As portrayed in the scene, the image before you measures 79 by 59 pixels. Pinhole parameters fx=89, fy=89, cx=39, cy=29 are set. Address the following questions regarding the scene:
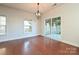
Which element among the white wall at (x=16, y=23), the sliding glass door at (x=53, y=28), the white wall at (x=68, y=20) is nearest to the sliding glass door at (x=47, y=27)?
the sliding glass door at (x=53, y=28)

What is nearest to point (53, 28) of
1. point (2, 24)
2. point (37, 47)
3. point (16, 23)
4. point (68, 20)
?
point (68, 20)

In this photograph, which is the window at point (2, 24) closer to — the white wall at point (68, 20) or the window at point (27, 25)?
the window at point (27, 25)

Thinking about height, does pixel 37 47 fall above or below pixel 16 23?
below

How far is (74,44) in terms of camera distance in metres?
1.78

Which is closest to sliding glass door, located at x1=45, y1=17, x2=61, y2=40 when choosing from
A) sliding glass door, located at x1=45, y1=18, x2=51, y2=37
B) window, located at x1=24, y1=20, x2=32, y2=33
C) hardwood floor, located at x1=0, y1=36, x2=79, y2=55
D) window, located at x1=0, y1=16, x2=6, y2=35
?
sliding glass door, located at x1=45, y1=18, x2=51, y2=37

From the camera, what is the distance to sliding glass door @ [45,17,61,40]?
1.99 m

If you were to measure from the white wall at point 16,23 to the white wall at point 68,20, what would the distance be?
335 millimetres

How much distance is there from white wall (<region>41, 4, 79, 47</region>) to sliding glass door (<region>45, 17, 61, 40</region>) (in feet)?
0.29

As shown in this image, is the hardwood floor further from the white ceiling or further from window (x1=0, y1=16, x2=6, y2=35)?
the white ceiling

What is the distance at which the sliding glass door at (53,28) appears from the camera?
6.51 feet

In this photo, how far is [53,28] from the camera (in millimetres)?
2045

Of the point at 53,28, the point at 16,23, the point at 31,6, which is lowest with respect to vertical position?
the point at 53,28

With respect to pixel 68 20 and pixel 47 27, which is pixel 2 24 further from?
pixel 68 20

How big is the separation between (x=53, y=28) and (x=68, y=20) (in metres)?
0.37
